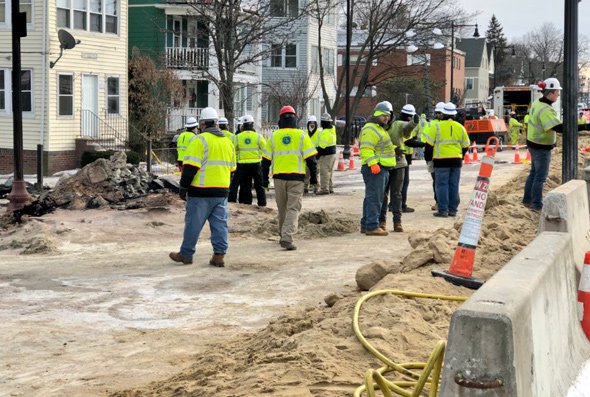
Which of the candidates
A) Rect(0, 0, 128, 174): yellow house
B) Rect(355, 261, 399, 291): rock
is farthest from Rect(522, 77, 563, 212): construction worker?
Rect(0, 0, 128, 174): yellow house

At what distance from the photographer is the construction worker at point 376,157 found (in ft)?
47.8

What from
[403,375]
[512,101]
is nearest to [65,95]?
[403,375]

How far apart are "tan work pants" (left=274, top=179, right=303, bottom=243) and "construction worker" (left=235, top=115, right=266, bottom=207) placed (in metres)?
5.01

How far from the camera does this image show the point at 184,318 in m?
9.16

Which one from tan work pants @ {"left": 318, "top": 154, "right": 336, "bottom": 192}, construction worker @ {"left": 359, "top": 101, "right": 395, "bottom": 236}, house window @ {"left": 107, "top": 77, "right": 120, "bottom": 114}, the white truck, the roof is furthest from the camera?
the roof

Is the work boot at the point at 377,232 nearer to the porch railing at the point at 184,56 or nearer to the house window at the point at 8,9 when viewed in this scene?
the house window at the point at 8,9

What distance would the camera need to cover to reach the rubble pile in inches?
679

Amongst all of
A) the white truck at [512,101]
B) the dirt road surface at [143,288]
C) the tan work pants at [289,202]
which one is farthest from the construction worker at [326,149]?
the white truck at [512,101]

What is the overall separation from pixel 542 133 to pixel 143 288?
6626 millimetres

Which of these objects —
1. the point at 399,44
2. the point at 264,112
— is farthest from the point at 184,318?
the point at 264,112

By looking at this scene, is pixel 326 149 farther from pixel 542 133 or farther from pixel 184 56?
pixel 184 56

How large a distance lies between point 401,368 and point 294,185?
8.37 m

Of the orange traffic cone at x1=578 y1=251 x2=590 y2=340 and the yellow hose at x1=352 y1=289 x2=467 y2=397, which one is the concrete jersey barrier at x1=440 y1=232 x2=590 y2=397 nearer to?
the yellow hose at x1=352 y1=289 x2=467 y2=397

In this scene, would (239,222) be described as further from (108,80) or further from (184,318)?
(108,80)
